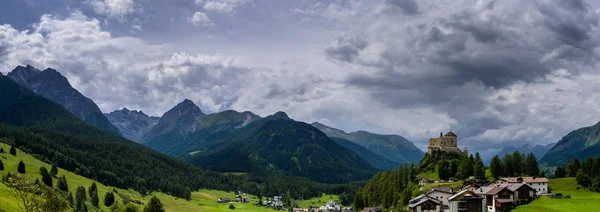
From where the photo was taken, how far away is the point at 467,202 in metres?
114

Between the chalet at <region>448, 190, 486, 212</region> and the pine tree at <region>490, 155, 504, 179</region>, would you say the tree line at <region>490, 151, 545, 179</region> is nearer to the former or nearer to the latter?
the pine tree at <region>490, 155, 504, 179</region>

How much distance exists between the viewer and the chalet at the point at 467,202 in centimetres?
11306

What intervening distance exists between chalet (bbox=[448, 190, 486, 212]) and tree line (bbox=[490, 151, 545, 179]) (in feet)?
181

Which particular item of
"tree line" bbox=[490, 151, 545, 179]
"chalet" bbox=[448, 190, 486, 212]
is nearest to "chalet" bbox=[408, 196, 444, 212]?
"chalet" bbox=[448, 190, 486, 212]

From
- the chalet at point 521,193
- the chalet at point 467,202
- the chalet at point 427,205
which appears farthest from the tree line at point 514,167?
the chalet at point 467,202

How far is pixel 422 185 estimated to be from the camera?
181m

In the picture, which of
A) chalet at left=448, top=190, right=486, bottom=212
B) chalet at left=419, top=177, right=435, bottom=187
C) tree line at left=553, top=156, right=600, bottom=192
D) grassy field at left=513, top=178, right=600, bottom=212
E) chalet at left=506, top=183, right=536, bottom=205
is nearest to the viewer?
grassy field at left=513, top=178, right=600, bottom=212

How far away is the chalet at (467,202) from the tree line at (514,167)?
181 feet

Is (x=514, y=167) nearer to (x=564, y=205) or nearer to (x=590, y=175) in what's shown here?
(x=590, y=175)

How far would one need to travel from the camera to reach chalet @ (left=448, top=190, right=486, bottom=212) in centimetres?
11306

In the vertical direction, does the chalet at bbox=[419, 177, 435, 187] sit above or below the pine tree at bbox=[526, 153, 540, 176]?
below

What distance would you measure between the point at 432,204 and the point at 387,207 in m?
42.0

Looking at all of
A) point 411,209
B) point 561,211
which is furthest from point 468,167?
point 561,211

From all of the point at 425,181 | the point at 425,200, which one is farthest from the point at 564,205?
the point at 425,181
